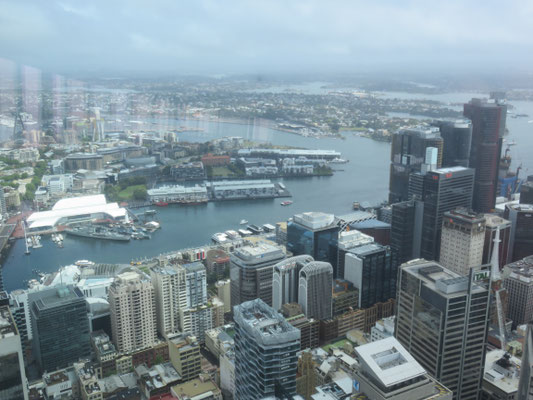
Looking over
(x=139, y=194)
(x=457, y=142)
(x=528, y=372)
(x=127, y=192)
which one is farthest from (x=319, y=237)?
A: (x=127, y=192)

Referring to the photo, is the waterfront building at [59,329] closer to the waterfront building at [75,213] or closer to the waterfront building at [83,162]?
the waterfront building at [75,213]

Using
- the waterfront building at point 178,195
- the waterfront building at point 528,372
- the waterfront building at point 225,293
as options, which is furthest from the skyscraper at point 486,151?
the waterfront building at point 528,372

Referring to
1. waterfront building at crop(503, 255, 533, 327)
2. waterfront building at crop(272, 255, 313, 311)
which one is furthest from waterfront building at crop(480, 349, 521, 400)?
waterfront building at crop(272, 255, 313, 311)

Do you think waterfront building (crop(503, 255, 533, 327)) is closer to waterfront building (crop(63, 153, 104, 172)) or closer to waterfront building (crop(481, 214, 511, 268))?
waterfront building (crop(481, 214, 511, 268))

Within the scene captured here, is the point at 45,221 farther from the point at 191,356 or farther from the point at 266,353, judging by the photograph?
the point at 266,353

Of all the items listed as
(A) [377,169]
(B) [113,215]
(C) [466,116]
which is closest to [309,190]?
(A) [377,169]

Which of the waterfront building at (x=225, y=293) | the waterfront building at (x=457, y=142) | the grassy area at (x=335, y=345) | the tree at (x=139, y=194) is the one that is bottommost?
the grassy area at (x=335, y=345)
